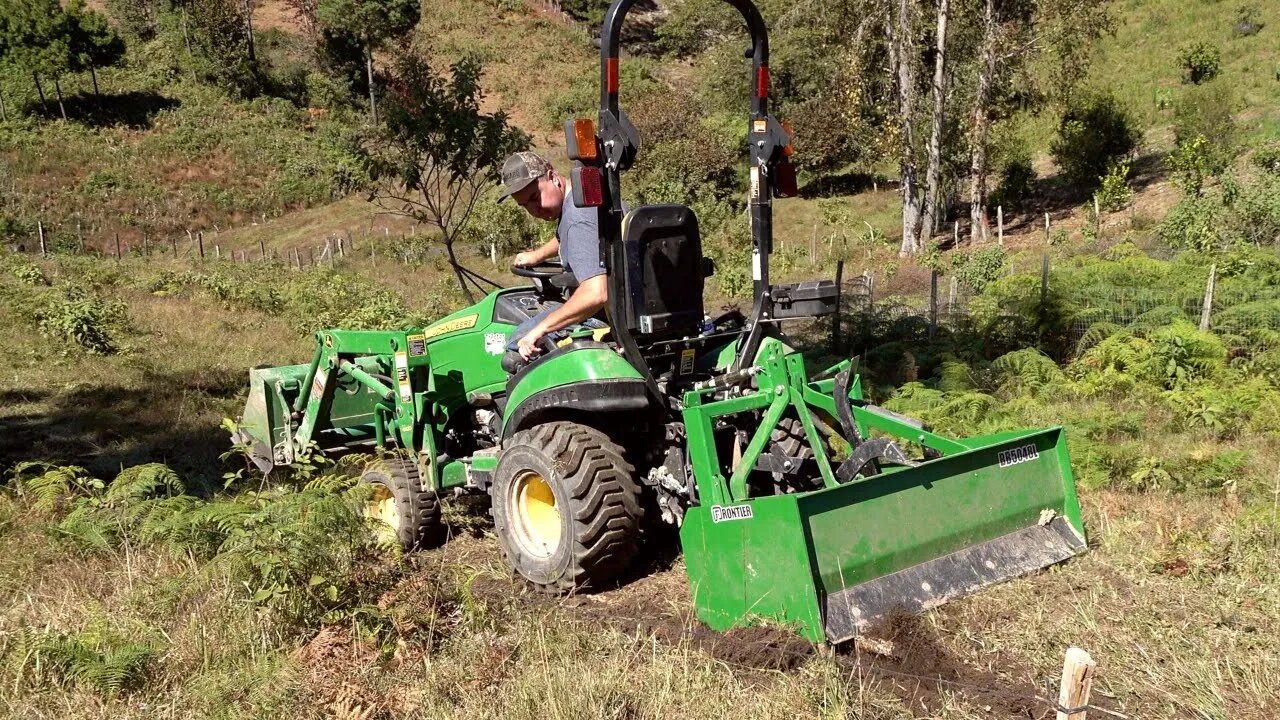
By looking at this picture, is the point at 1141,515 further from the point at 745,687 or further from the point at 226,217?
the point at 226,217

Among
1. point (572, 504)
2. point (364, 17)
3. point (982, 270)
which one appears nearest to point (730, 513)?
point (572, 504)

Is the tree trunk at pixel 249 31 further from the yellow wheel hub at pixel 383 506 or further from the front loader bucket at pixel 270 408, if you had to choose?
the yellow wheel hub at pixel 383 506

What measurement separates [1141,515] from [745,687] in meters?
3.23

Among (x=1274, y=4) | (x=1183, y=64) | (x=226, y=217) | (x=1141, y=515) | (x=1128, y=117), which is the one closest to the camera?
(x=1141, y=515)

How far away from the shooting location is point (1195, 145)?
2300 cm

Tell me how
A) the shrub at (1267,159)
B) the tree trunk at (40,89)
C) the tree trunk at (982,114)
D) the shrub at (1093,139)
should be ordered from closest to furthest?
1. the shrub at (1267,159)
2. the tree trunk at (982,114)
3. the shrub at (1093,139)
4. the tree trunk at (40,89)

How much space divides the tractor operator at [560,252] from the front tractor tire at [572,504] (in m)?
0.52

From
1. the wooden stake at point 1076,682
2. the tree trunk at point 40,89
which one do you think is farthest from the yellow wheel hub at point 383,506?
the tree trunk at point 40,89

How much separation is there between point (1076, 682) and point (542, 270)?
4.06 meters

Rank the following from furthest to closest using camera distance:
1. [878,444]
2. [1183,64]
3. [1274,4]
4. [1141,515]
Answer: [1274,4] < [1183,64] < [1141,515] < [878,444]

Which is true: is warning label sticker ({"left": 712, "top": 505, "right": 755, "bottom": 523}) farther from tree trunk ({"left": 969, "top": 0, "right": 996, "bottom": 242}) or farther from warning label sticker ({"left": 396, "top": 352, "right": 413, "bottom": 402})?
tree trunk ({"left": 969, "top": 0, "right": 996, "bottom": 242})

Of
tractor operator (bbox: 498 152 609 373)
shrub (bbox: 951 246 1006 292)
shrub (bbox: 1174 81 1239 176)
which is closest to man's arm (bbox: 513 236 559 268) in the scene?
tractor operator (bbox: 498 152 609 373)

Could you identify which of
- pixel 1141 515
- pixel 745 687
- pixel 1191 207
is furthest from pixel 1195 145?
pixel 745 687

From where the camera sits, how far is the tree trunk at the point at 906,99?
24.0 meters
